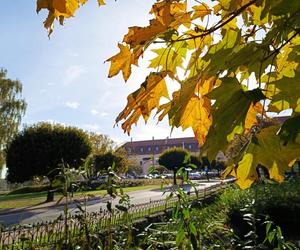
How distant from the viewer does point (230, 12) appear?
100cm

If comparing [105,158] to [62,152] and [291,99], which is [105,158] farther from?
[291,99]

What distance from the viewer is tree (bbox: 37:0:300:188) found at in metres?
0.81

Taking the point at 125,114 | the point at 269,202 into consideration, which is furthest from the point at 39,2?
the point at 269,202

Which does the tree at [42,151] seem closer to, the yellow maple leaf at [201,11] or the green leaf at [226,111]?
the yellow maple leaf at [201,11]

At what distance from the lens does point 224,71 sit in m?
0.90

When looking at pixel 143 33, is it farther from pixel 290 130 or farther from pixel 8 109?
pixel 8 109

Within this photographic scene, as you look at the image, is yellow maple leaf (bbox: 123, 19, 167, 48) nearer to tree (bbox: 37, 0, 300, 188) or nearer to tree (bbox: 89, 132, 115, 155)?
tree (bbox: 37, 0, 300, 188)

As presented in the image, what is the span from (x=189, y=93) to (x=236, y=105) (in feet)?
0.64

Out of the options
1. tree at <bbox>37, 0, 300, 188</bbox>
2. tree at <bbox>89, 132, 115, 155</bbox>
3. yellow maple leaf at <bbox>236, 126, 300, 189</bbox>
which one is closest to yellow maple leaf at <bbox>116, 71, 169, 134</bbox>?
tree at <bbox>37, 0, 300, 188</bbox>

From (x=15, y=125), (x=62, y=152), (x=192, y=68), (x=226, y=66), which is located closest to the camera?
(x=226, y=66)

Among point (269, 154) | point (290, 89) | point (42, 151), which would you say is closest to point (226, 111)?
point (290, 89)

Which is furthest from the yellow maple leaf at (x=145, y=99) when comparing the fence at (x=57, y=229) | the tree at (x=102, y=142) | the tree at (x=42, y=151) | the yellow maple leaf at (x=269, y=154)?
the tree at (x=102, y=142)

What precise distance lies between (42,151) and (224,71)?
84.7 feet

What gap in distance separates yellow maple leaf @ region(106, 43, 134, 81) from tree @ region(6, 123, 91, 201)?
24.6 metres
